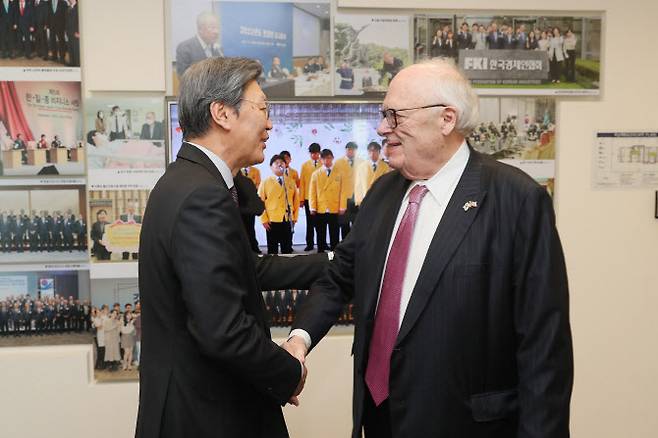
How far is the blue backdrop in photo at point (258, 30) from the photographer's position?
9.05 ft

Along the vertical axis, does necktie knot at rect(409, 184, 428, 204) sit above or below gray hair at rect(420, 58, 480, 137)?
below

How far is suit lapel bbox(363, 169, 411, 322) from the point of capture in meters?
1.81

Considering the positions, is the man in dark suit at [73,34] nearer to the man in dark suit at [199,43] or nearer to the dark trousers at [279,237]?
the man in dark suit at [199,43]

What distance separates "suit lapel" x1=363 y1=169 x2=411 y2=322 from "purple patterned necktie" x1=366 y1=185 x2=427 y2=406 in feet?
0.08

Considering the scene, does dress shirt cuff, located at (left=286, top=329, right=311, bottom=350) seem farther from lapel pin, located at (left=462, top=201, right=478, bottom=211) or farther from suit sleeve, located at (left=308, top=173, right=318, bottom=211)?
suit sleeve, located at (left=308, top=173, right=318, bottom=211)

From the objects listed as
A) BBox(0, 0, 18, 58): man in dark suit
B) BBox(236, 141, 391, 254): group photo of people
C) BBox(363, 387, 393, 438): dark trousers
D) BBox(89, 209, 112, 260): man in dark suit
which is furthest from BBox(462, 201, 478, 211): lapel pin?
BBox(0, 0, 18, 58): man in dark suit

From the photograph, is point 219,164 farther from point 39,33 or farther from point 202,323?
point 39,33

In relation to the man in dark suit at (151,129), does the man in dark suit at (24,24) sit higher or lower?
higher

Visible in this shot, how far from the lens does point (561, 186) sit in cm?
300

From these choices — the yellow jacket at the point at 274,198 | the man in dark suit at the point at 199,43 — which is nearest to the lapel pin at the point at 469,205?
the yellow jacket at the point at 274,198

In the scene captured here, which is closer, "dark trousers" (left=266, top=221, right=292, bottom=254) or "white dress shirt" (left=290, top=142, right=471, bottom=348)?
"white dress shirt" (left=290, top=142, right=471, bottom=348)

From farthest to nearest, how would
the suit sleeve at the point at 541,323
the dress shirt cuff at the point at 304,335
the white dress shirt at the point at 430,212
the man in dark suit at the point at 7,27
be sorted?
1. the man in dark suit at the point at 7,27
2. the dress shirt cuff at the point at 304,335
3. the white dress shirt at the point at 430,212
4. the suit sleeve at the point at 541,323

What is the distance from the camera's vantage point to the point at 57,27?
2.69 meters

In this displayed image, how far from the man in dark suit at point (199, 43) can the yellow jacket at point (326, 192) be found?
749mm
